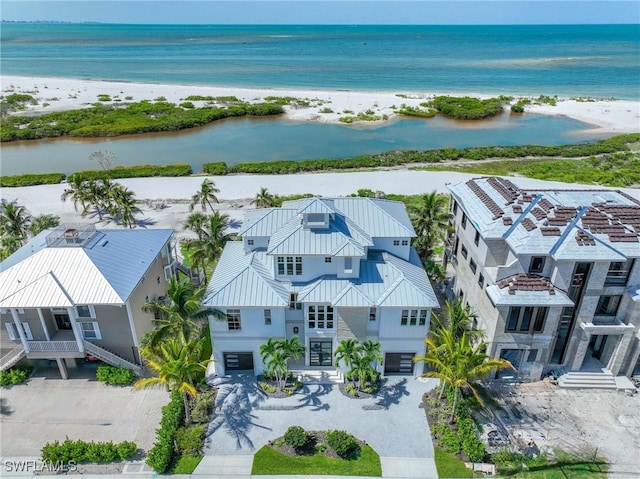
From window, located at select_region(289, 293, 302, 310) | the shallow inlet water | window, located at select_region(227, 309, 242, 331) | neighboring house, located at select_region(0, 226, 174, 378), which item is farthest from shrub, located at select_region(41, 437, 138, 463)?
the shallow inlet water

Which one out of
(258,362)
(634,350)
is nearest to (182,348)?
(258,362)

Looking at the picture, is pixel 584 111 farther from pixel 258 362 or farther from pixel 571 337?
pixel 258 362

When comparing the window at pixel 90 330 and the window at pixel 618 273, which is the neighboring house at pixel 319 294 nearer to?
the window at pixel 90 330

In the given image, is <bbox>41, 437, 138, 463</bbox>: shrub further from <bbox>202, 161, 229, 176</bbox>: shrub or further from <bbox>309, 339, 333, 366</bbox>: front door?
<bbox>202, 161, 229, 176</bbox>: shrub

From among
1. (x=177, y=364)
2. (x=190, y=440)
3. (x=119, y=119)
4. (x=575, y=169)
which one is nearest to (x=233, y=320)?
(x=177, y=364)

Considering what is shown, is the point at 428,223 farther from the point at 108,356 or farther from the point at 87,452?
the point at 87,452
